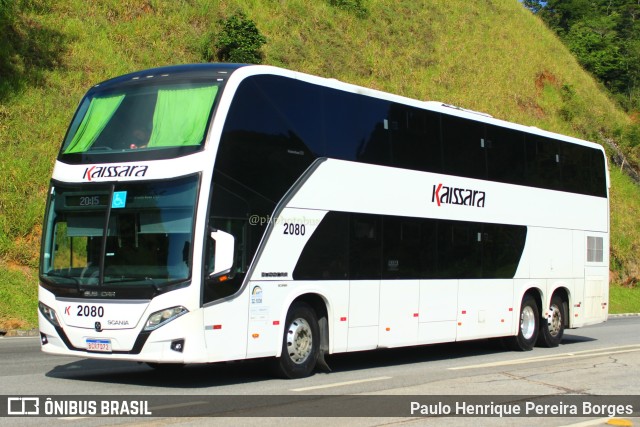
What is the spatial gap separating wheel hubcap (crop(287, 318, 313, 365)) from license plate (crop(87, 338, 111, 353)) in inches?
104

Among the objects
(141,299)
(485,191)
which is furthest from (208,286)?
(485,191)

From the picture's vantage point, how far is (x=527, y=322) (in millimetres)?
18625

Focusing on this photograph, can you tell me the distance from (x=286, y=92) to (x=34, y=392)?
5.32 meters

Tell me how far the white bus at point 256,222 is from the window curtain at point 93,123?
0.08 feet

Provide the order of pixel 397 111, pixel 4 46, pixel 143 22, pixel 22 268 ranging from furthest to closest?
pixel 143 22
pixel 4 46
pixel 22 268
pixel 397 111

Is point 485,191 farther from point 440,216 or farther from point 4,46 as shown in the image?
point 4,46

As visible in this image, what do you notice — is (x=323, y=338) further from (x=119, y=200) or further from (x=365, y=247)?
(x=119, y=200)

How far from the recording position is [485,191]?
668 inches

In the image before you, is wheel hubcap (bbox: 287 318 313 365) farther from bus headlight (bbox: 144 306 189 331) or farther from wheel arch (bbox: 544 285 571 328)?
wheel arch (bbox: 544 285 571 328)

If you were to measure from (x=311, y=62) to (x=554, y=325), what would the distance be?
23.2 metres

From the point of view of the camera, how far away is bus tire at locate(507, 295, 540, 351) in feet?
60.1

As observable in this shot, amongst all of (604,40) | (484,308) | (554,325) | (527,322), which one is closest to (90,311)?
(484,308)

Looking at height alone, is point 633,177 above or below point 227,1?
below

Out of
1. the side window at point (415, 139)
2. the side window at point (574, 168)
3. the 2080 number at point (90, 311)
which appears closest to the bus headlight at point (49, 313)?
the 2080 number at point (90, 311)
